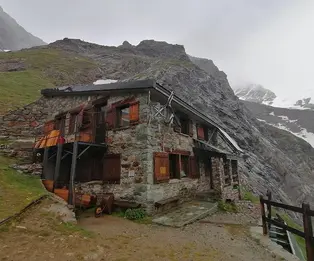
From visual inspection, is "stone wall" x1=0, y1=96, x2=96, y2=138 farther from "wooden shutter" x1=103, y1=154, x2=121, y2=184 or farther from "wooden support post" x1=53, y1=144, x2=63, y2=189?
"wooden shutter" x1=103, y1=154, x2=121, y2=184

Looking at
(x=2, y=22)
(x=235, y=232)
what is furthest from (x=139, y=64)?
(x=2, y=22)

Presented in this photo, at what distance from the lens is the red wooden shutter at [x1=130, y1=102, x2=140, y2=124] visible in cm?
1155

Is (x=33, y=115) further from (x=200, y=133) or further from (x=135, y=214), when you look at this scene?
(x=200, y=133)

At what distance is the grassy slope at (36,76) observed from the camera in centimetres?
2120

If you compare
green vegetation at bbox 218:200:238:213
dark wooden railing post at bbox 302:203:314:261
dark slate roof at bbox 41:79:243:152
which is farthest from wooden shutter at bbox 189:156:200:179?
dark wooden railing post at bbox 302:203:314:261

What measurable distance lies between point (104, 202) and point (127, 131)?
12.4 feet

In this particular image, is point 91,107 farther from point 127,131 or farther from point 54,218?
point 54,218

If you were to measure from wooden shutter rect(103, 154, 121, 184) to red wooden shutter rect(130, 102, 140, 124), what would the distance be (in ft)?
6.82

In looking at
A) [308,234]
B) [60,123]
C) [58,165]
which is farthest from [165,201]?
[60,123]

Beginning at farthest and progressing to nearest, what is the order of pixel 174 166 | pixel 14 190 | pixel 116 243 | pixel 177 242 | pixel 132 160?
pixel 174 166
pixel 132 160
pixel 14 190
pixel 177 242
pixel 116 243

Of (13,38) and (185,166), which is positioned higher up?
(13,38)

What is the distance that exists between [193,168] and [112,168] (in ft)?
19.0

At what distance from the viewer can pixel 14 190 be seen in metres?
8.77

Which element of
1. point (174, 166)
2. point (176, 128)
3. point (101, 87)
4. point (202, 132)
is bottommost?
point (174, 166)
